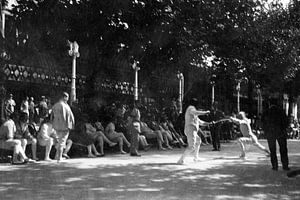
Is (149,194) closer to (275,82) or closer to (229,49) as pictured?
(229,49)

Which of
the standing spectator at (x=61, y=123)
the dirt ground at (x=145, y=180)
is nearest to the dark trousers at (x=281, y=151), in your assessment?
the dirt ground at (x=145, y=180)

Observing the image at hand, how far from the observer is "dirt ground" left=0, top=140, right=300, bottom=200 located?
7.51 meters

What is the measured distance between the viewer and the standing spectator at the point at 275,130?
1074cm

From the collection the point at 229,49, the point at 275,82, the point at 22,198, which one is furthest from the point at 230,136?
the point at 22,198

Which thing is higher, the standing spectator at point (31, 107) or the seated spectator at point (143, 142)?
the standing spectator at point (31, 107)

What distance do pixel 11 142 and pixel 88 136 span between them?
283cm

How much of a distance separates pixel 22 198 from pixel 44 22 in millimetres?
3158

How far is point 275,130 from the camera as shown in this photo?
10.7 m

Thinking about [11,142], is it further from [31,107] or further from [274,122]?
[274,122]

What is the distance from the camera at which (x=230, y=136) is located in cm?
2380

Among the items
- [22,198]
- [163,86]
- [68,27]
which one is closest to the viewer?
[22,198]

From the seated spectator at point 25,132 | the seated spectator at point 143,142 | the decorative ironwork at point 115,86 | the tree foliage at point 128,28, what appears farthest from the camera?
the decorative ironwork at point 115,86

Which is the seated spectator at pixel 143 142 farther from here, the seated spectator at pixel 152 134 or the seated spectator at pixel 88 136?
the seated spectator at pixel 88 136

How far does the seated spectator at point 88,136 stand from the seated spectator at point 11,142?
2.39 meters
